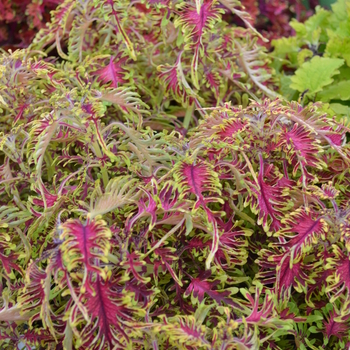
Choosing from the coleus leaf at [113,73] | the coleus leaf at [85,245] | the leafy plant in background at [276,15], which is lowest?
the leafy plant in background at [276,15]

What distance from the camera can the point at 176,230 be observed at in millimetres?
706

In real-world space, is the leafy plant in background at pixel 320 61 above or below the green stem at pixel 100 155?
below

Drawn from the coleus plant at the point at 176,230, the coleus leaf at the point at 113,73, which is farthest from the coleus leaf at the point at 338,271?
the coleus leaf at the point at 113,73

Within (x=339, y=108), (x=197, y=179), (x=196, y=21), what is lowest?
(x=339, y=108)

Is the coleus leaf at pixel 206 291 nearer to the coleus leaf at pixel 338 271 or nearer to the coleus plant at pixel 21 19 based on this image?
the coleus leaf at pixel 338 271

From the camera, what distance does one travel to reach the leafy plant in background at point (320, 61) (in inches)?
39.6

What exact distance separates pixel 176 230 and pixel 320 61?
0.53 metres

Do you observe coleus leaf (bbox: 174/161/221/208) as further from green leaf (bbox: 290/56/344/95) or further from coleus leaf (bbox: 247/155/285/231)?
green leaf (bbox: 290/56/344/95)

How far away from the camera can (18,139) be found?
0.81 m

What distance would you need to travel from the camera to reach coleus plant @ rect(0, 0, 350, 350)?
1.91ft

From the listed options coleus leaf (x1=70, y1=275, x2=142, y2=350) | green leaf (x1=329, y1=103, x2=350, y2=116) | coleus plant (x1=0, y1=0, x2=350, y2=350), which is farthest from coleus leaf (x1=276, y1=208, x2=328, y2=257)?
green leaf (x1=329, y1=103, x2=350, y2=116)

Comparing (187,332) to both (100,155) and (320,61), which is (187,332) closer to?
(100,155)

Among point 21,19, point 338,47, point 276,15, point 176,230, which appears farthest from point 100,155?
point 276,15

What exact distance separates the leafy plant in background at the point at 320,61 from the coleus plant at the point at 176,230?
0.88 feet
